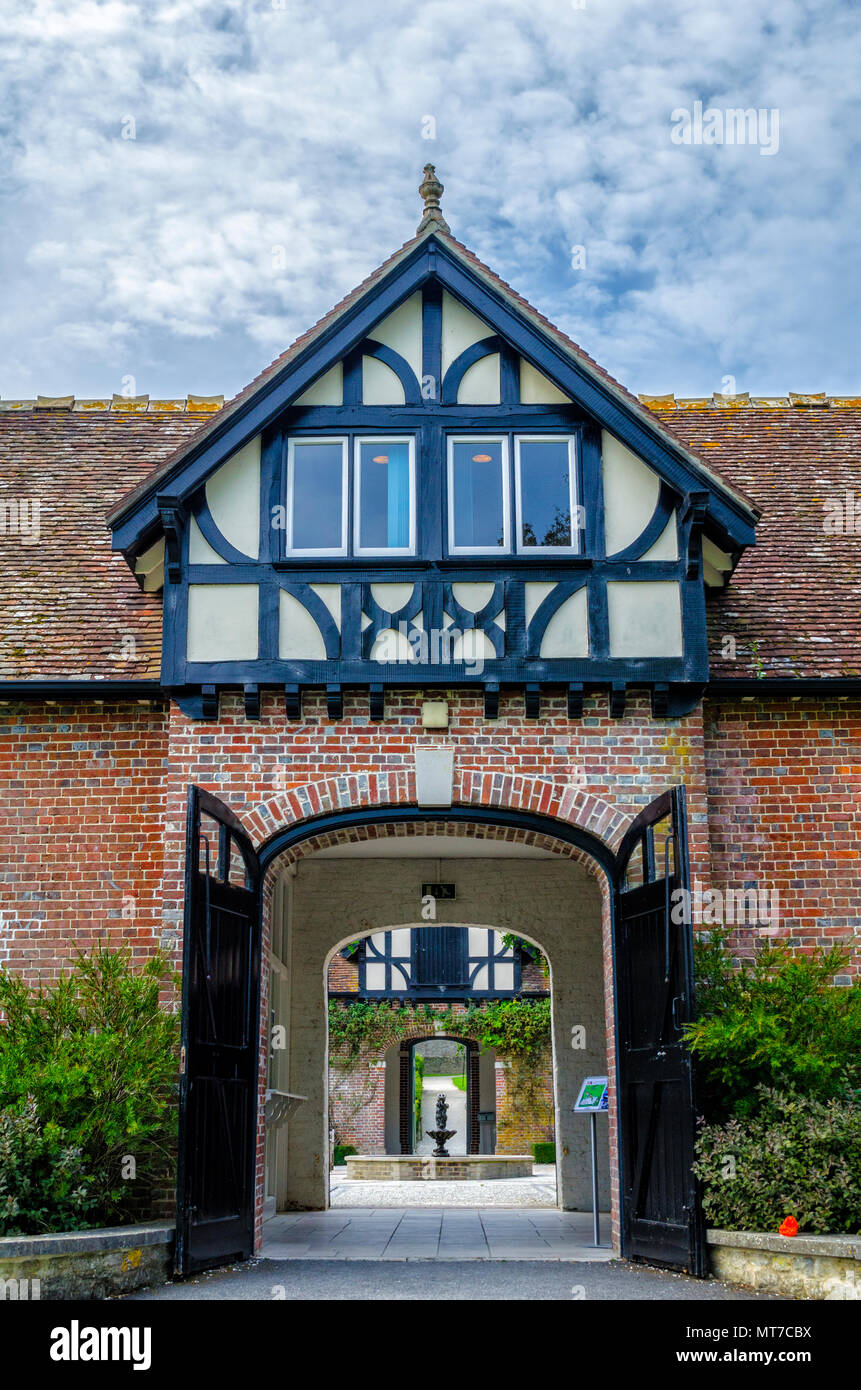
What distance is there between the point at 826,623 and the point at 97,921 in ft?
21.3

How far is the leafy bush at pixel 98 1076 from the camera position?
8.21m

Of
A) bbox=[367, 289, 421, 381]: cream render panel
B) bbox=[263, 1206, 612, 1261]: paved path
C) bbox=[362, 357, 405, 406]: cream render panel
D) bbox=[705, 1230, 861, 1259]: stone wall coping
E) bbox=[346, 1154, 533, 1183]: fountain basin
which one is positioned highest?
bbox=[367, 289, 421, 381]: cream render panel

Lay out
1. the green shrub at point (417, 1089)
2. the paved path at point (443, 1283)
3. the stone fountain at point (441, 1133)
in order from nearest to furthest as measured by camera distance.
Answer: the paved path at point (443, 1283) → the stone fountain at point (441, 1133) → the green shrub at point (417, 1089)

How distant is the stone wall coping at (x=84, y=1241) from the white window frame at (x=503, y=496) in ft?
17.4

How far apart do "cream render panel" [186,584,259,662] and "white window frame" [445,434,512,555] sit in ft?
5.35

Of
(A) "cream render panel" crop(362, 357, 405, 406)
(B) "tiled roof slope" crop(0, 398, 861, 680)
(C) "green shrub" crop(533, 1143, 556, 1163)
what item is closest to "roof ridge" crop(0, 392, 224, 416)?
(B) "tiled roof slope" crop(0, 398, 861, 680)

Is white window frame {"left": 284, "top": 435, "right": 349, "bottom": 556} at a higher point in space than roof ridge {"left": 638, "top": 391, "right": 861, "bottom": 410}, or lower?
lower

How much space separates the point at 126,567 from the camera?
1183 cm

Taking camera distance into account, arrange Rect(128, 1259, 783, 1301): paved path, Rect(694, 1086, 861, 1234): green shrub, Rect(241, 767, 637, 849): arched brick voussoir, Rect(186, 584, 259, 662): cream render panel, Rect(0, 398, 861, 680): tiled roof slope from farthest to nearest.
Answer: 1. Rect(0, 398, 861, 680): tiled roof slope
2. Rect(186, 584, 259, 662): cream render panel
3. Rect(241, 767, 637, 849): arched brick voussoir
4. Rect(694, 1086, 861, 1234): green shrub
5. Rect(128, 1259, 783, 1301): paved path

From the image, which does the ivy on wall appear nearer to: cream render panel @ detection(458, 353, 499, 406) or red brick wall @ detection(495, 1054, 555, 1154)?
red brick wall @ detection(495, 1054, 555, 1154)

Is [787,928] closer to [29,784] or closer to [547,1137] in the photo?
[29,784]

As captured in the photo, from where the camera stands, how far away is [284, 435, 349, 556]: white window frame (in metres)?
10.3

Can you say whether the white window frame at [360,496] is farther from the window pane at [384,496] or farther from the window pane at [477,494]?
the window pane at [477,494]

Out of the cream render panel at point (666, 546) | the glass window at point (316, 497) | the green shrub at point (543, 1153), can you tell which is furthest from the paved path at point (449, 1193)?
the glass window at point (316, 497)
